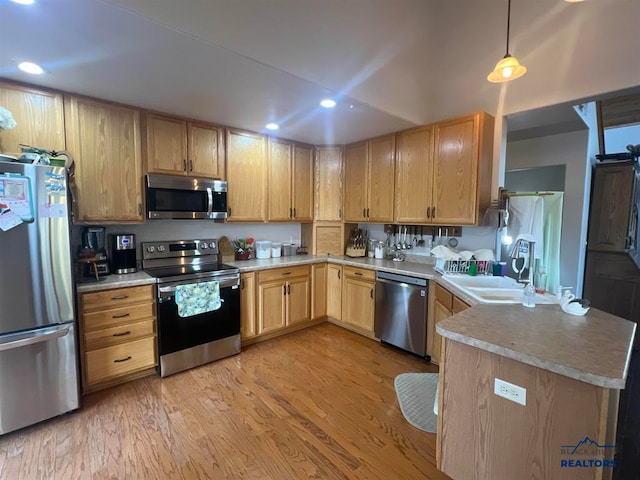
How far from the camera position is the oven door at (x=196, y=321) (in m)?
2.54

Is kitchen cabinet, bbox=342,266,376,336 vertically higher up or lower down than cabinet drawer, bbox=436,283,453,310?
lower down

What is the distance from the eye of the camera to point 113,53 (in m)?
1.74

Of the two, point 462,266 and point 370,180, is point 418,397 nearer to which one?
point 462,266

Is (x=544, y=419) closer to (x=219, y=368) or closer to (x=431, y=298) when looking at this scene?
(x=431, y=298)

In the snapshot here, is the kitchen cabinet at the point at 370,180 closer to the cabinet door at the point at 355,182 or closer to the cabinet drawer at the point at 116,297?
the cabinet door at the point at 355,182

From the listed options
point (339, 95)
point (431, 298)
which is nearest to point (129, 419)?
point (431, 298)

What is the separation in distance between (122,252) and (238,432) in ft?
6.02

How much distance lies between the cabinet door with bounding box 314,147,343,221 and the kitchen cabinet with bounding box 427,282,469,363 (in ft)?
5.54

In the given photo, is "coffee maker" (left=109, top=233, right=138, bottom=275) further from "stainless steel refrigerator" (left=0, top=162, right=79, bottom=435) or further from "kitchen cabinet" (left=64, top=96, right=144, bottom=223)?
"stainless steel refrigerator" (left=0, top=162, right=79, bottom=435)

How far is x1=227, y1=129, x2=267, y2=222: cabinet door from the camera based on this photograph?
128 inches

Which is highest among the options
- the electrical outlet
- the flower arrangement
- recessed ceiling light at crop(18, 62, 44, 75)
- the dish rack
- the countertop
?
recessed ceiling light at crop(18, 62, 44, 75)

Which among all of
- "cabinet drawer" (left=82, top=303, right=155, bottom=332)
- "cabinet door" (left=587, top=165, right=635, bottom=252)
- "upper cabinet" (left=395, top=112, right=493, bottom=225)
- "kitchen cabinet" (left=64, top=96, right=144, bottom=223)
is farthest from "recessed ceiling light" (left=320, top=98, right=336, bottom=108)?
"cabinet door" (left=587, top=165, right=635, bottom=252)

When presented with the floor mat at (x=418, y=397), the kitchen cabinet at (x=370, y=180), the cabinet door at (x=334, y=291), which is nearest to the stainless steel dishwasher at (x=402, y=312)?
the floor mat at (x=418, y=397)

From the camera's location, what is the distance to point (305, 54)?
6.55ft
